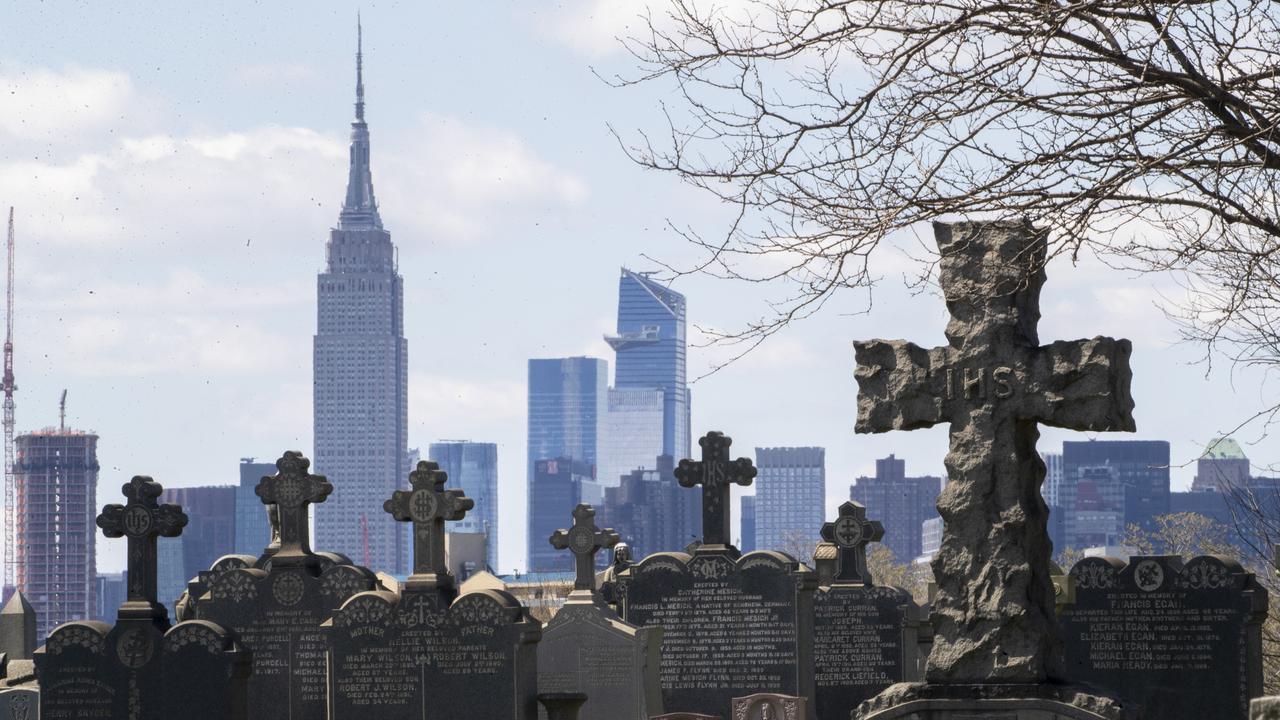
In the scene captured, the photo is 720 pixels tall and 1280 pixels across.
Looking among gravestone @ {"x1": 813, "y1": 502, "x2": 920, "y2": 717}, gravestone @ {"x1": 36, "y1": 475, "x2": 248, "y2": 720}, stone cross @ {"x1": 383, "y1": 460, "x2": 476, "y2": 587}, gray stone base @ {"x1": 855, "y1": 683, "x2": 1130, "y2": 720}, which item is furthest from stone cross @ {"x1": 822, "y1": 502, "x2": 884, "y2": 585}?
gray stone base @ {"x1": 855, "y1": 683, "x2": 1130, "y2": 720}

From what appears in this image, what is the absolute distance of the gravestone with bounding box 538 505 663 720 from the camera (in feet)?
63.5

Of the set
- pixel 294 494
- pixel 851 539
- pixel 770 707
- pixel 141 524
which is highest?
pixel 294 494

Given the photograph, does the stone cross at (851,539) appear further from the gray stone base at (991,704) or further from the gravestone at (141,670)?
the gray stone base at (991,704)

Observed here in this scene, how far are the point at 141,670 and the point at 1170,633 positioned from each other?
7750mm

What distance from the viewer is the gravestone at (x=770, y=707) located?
19.1m

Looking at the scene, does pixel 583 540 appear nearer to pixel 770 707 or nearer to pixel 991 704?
pixel 770 707

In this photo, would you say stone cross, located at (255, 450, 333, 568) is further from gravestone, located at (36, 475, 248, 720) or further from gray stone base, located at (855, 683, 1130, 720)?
gray stone base, located at (855, 683, 1130, 720)

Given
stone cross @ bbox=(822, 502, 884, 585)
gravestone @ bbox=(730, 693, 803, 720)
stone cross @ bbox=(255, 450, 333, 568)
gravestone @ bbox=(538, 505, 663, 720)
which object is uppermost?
stone cross @ bbox=(255, 450, 333, 568)

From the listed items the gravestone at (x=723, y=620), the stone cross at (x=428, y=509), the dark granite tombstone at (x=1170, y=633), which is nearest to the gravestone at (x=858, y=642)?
the gravestone at (x=723, y=620)

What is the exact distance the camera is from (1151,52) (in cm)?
946

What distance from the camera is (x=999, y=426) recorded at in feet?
35.0

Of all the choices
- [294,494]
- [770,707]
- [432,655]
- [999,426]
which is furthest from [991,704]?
[294,494]

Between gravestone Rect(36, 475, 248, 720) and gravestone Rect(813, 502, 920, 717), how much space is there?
6888 mm

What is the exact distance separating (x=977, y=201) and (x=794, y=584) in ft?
33.2
